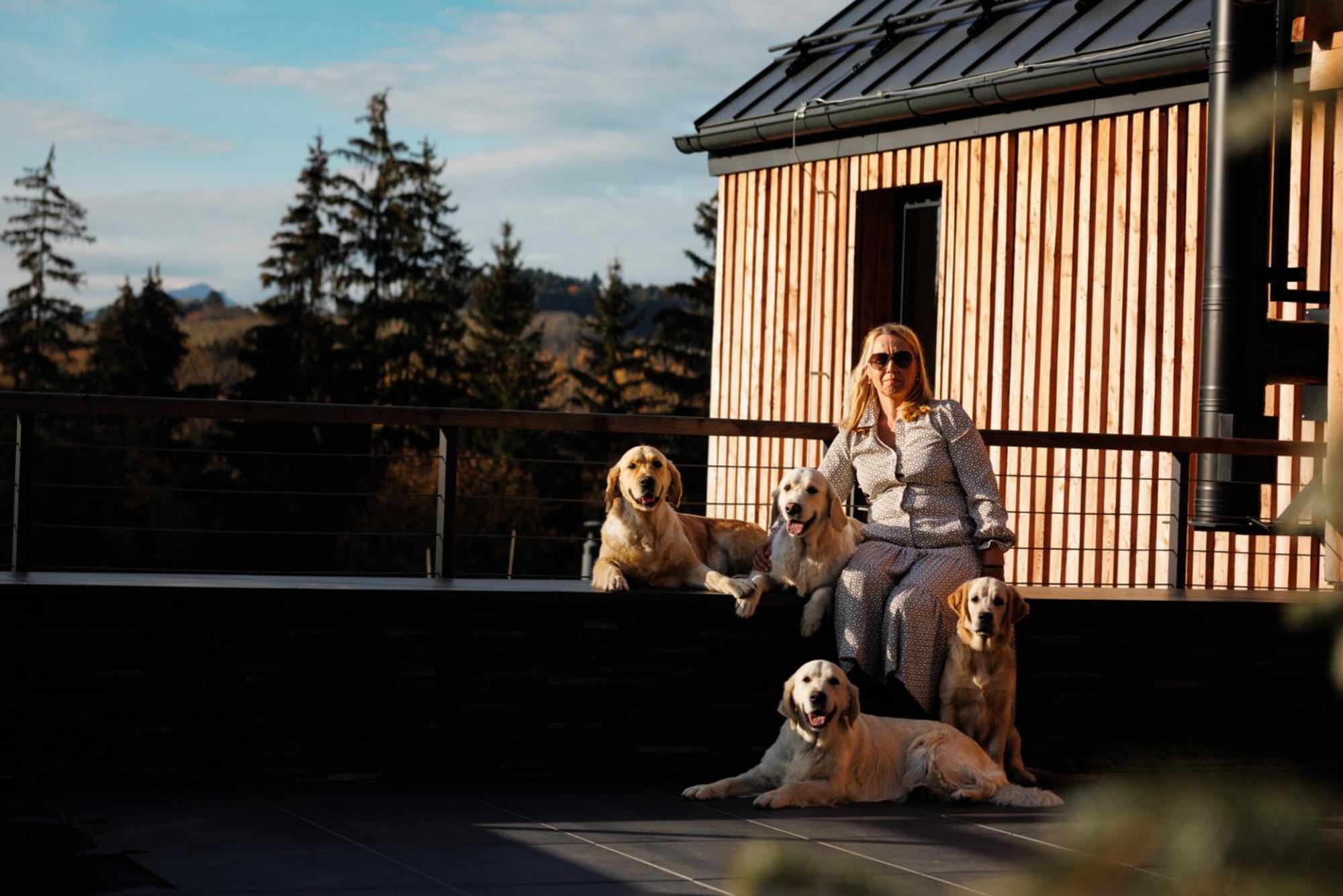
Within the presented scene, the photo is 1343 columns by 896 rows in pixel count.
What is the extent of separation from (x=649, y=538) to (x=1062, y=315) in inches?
197

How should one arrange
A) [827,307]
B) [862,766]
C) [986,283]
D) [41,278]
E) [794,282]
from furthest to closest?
[41,278] < [794,282] < [827,307] < [986,283] < [862,766]

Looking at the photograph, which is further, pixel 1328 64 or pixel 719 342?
pixel 719 342

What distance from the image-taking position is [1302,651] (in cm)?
809

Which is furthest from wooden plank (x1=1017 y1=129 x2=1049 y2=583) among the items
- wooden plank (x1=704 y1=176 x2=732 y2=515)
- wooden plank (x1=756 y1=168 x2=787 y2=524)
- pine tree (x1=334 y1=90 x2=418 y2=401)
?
pine tree (x1=334 y1=90 x2=418 y2=401)

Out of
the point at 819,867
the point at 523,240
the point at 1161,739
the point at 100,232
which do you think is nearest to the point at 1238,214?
the point at 1161,739

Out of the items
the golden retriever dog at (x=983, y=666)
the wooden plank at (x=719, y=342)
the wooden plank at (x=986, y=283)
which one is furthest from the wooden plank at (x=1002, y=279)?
the golden retriever dog at (x=983, y=666)

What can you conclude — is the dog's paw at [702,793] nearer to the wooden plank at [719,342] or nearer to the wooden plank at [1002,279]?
the wooden plank at [1002,279]

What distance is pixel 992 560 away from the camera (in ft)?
22.6

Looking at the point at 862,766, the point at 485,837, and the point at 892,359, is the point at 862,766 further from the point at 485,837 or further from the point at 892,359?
the point at 892,359

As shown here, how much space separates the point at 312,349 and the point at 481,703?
41.0 m

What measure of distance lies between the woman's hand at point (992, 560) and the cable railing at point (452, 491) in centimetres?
102

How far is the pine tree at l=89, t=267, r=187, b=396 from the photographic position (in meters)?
45.7

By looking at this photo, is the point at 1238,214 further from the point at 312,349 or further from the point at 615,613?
the point at 312,349

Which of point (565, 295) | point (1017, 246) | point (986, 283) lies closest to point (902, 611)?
point (1017, 246)
